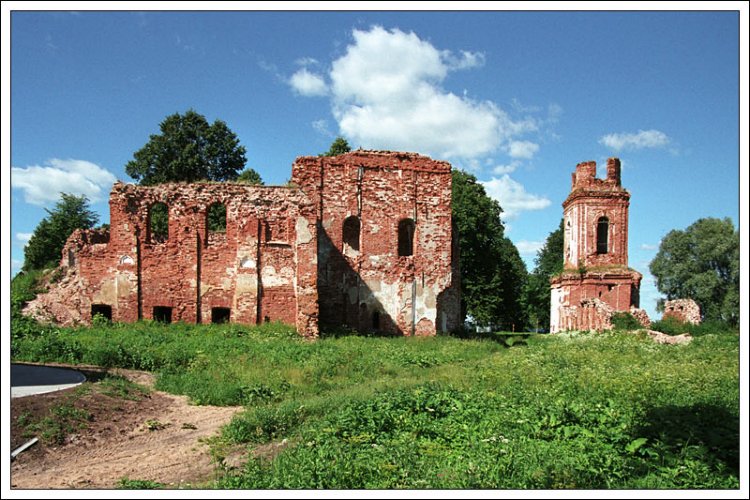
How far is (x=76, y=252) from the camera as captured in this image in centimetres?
1805

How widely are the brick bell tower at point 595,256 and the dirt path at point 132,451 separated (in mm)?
20034

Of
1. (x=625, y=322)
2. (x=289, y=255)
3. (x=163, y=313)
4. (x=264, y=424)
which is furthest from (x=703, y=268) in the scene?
→ (x=264, y=424)

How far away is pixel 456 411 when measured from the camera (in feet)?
22.8

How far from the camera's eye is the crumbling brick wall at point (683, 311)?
2256cm

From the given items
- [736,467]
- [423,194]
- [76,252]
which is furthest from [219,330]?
[736,467]

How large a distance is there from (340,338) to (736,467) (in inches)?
506

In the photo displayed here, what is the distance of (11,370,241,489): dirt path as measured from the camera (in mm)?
5496

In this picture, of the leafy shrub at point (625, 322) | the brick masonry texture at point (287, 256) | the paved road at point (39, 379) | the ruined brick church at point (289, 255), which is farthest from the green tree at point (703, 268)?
the paved road at point (39, 379)

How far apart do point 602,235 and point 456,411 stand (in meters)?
21.7

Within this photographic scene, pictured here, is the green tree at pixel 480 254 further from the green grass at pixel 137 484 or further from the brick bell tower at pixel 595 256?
the green grass at pixel 137 484

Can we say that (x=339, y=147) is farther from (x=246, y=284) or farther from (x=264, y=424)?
(x=264, y=424)

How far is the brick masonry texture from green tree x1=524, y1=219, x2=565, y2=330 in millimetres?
21941

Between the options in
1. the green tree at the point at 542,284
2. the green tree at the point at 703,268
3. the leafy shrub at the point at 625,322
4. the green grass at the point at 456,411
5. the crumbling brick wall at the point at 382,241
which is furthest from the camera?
the green tree at the point at 542,284

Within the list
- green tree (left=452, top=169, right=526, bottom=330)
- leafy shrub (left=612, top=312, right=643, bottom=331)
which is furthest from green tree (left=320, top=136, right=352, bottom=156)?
leafy shrub (left=612, top=312, right=643, bottom=331)
